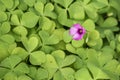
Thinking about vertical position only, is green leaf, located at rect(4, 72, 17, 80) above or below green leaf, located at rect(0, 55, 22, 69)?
below

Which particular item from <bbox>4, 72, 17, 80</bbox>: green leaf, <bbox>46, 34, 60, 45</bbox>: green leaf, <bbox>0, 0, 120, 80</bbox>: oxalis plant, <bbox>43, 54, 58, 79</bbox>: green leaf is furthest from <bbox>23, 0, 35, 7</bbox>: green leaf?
<bbox>4, 72, 17, 80</bbox>: green leaf

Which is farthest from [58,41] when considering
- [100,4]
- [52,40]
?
A: [100,4]

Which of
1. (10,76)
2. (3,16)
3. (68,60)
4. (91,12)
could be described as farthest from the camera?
(91,12)

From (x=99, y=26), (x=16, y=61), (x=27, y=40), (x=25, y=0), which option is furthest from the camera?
(x=99, y=26)

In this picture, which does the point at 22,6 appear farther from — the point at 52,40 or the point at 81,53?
the point at 81,53

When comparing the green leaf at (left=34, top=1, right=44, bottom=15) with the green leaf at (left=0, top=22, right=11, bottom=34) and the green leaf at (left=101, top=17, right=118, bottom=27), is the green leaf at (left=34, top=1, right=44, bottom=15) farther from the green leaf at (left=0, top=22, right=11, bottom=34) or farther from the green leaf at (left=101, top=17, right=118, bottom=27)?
the green leaf at (left=101, top=17, right=118, bottom=27)

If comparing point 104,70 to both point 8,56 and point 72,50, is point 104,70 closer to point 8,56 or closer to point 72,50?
point 72,50

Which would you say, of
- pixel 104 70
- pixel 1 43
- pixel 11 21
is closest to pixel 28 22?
pixel 11 21
